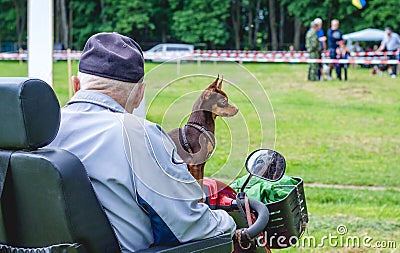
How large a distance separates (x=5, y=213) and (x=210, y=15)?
4573cm

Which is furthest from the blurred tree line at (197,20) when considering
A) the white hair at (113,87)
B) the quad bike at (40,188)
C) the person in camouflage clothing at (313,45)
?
the quad bike at (40,188)

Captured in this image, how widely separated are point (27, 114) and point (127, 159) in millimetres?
372

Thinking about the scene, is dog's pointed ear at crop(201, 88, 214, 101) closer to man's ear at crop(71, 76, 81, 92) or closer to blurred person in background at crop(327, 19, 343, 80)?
man's ear at crop(71, 76, 81, 92)

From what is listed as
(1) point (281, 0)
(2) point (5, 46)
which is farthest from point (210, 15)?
(2) point (5, 46)

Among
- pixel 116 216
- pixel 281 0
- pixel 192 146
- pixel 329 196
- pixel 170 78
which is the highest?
pixel 281 0

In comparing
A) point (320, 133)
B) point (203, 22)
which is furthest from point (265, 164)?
point (203, 22)

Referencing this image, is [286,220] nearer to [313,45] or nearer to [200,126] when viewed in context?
[200,126]

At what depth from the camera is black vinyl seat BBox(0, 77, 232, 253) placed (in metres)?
2.29

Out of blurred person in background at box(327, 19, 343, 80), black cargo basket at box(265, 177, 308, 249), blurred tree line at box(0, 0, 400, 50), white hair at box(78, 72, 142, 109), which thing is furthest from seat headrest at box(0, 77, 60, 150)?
blurred tree line at box(0, 0, 400, 50)

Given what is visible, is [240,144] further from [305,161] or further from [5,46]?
[5,46]

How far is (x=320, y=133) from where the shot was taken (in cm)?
1155

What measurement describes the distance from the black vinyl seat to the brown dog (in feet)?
1.41

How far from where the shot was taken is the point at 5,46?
50312 millimetres

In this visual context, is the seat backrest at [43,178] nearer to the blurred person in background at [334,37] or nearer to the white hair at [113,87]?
the white hair at [113,87]
